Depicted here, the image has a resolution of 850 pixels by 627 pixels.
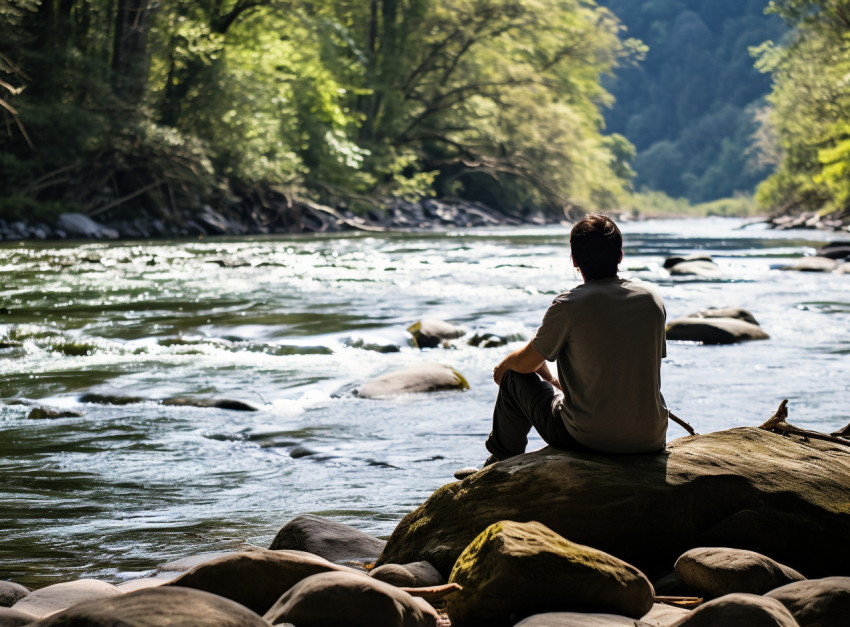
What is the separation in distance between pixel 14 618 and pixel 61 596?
0.46m

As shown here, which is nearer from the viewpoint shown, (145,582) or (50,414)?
(145,582)

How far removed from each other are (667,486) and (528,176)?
110 feet

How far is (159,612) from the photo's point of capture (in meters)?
2.31

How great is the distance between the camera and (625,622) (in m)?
2.74

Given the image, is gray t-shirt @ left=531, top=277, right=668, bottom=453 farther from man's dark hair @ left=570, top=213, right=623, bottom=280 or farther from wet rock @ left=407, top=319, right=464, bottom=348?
wet rock @ left=407, top=319, right=464, bottom=348

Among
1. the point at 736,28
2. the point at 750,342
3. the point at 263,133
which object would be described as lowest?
Result: the point at 750,342

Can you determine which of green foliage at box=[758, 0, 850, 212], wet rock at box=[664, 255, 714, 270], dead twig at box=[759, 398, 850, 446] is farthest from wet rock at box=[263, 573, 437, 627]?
green foliage at box=[758, 0, 850, 212]

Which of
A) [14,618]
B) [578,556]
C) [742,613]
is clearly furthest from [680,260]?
[14,618]

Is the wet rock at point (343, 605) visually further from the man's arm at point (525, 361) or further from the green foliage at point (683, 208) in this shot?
the green foliage at point (683, 208)

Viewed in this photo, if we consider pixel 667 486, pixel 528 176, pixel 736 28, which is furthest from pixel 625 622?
pixel 736 28

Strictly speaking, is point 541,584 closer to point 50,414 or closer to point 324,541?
point 324,541

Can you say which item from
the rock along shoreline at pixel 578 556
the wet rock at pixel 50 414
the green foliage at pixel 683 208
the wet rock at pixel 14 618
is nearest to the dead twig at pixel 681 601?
the rock along shoreline at pixel 578 556

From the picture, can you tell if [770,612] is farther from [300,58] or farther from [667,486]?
[300,58]

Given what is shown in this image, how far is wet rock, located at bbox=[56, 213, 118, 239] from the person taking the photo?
23.0 meters
